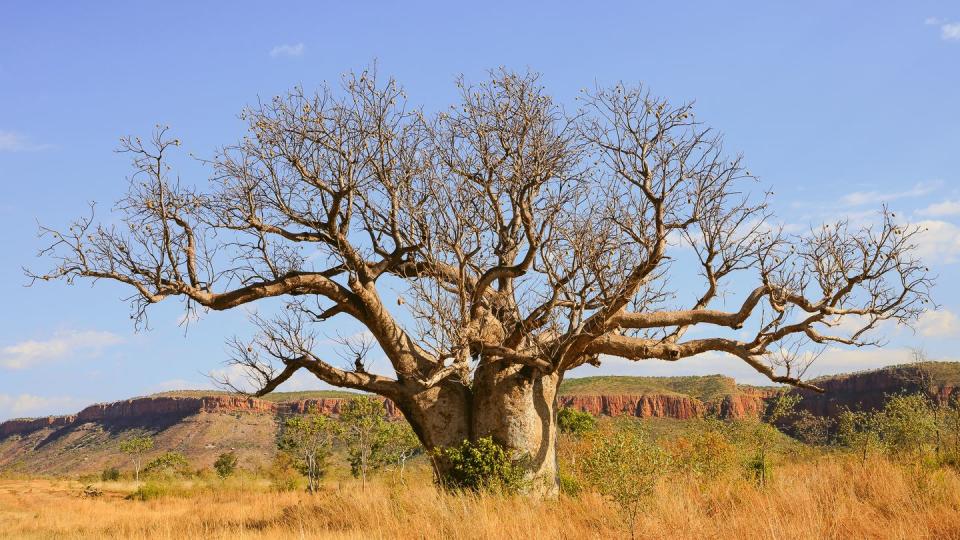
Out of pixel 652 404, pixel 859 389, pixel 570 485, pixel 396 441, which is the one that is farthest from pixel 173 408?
pixel 570 485

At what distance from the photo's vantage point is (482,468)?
1045 centimetres

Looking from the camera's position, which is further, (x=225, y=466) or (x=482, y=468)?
(x=225, y=466)

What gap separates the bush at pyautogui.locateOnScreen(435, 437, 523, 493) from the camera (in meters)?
10.3

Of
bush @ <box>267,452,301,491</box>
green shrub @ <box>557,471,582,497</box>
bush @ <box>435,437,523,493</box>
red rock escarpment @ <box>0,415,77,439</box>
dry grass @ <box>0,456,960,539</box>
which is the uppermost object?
red rock escarpment @ <box>0,415,77,439</box>

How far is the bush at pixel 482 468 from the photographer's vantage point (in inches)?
405

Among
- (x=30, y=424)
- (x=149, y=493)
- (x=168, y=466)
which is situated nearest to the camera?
(x=149, y=493)

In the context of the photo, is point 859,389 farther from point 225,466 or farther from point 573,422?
point 225,466

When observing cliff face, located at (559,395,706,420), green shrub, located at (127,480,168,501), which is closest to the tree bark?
green shrub, located at (127,480,168,501)

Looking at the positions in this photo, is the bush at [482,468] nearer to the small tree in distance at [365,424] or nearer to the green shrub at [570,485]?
the green shrub at [570,485]

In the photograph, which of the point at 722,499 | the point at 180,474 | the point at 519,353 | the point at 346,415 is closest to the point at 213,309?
the point at 519,353

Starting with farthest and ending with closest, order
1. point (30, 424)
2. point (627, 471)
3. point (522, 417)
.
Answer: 1. point (30, 424)
2. point (522, 417)
3. point (627, 471)

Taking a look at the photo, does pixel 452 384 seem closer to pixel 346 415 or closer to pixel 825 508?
pixel 825 508

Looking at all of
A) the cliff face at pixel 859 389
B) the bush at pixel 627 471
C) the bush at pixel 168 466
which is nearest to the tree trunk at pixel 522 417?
the bush at pixel 627 471

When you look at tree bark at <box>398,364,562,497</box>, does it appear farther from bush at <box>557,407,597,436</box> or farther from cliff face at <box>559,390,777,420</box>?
cliff face at <box>559,390,777,420</box>
